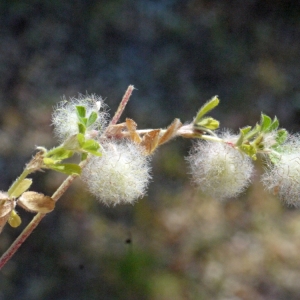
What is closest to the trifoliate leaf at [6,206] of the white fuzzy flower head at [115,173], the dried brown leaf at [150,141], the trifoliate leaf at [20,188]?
the trifoliate leaf at [20,188]

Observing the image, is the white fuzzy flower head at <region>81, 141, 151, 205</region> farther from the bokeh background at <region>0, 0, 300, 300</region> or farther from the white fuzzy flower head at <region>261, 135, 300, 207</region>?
the bokeh background at <region>0, 0, 300, 300</region>

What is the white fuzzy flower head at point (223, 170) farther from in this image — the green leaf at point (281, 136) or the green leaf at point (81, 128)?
the green leaf at point (81, 128)

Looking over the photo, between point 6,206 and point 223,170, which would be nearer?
point 6,206

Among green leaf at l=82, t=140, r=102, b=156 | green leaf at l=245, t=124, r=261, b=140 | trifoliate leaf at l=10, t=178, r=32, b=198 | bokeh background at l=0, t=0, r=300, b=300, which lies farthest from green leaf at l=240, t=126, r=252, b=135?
bokeh background at l=0, t=0, r=300, b=300

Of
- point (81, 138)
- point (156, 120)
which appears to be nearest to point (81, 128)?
point (81, 138)

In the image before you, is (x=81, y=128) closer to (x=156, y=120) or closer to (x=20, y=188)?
(x=20, y=188)
